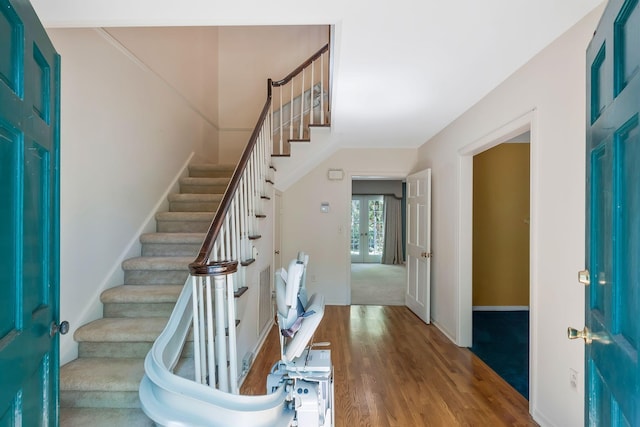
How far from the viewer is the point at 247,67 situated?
5.40m

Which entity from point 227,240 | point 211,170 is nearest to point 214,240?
point 227,240

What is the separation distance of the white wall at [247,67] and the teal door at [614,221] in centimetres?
483

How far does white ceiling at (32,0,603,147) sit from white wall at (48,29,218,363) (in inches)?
28.9

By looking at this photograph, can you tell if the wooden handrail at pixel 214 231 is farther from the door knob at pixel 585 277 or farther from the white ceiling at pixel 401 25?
the door knob at pixel 585 277

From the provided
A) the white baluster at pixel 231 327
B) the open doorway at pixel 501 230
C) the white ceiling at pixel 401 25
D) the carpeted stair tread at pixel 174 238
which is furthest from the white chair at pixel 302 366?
the open doorway at pixel 501 230

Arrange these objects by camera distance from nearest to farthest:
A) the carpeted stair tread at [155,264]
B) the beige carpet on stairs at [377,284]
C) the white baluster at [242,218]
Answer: the white baluster at [242,218] < the carpeted stair tread at [155,264] < the beige carpet on stairs at [377,284]

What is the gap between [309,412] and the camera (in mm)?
1599

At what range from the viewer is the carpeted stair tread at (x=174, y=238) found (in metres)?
3.02

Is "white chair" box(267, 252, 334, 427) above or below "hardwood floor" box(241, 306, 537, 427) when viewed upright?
above

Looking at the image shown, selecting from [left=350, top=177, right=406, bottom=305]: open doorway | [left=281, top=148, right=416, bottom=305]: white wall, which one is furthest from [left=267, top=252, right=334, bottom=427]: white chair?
[left=350, top=177, right=406, bottom=305]: open doorway

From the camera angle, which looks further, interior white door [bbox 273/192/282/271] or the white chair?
interior white door [bbox 273/192/282/271]

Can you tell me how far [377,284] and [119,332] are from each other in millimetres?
5526

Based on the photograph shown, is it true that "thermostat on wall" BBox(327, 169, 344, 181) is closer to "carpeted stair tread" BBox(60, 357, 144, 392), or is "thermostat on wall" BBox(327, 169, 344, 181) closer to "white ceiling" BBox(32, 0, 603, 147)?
"white ceiling" BBox(32, 0, 603, 147)

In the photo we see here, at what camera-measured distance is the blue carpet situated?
9.30 ft
